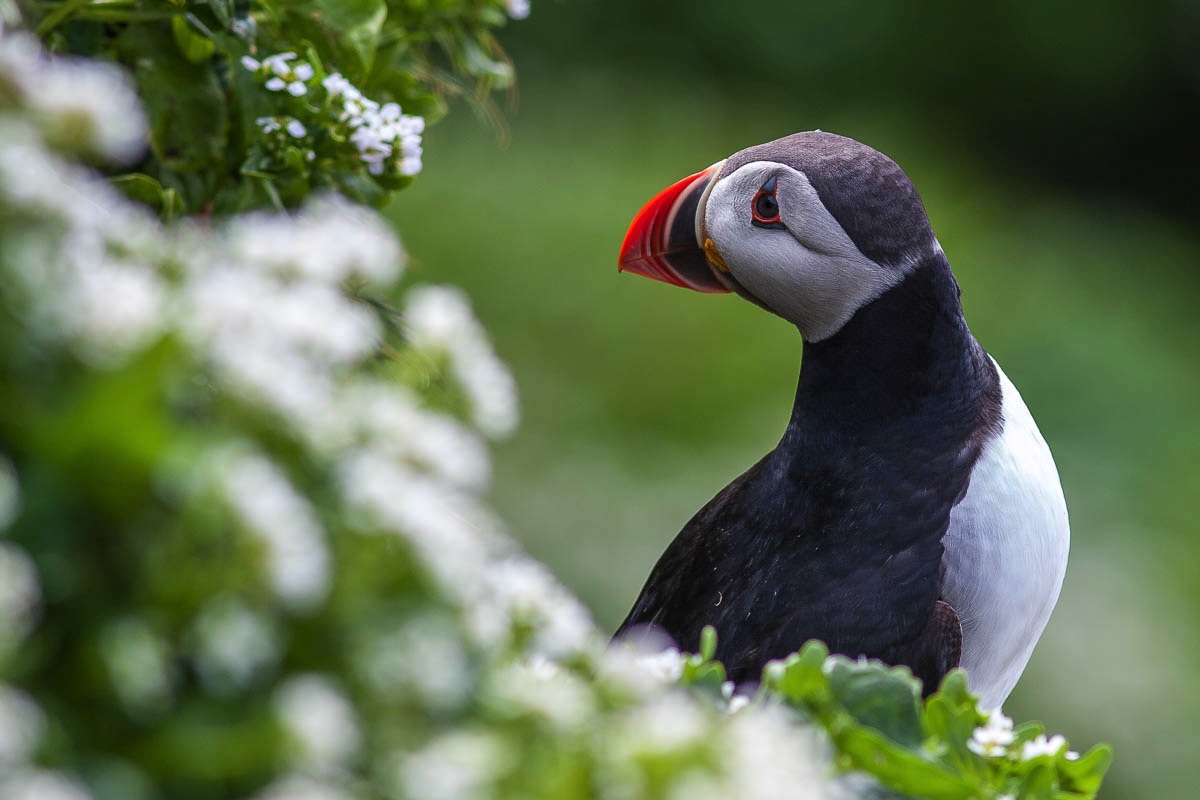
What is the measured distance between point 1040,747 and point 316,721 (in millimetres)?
473

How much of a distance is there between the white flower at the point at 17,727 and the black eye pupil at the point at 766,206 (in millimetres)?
965

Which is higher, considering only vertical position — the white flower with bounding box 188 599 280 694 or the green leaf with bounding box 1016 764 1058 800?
the green leaf with bounding box 1016 764 1058 800

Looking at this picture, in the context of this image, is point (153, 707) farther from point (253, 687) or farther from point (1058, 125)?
point (1058, 125)

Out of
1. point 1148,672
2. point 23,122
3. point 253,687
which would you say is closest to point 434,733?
point 253,687

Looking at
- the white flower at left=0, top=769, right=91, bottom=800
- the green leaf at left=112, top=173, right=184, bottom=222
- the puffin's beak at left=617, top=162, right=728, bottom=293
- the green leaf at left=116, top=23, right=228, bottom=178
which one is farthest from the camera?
the puffin's beak at left=617, top=162, right=728, bottom=293

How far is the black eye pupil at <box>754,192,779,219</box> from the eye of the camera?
131cm

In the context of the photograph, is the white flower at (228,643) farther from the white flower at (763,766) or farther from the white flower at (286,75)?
the white flower at (286,75)

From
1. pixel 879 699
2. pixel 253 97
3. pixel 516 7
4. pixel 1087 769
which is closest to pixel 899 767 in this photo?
pixel 879 699

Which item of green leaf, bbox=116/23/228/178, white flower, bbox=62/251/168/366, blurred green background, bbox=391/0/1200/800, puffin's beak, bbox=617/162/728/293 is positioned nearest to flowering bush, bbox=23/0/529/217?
green leaf, bbox=116/23/228/178

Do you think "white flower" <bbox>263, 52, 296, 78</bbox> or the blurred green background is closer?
"white flower" <bbox>263, 52, 296, 78</bbox>

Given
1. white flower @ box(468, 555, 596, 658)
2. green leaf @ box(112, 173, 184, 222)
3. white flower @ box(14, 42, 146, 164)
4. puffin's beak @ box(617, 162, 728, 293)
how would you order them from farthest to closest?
puffin's beak @ box(617, 162, 728, 293) → green leaf @ box(112, 173, 184, 222) → white flower @ box(468, 555, 596, 658) → white flower @ box(14, 42, 146, 164)

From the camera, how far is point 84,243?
0.53 metres

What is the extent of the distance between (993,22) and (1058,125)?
0.63m

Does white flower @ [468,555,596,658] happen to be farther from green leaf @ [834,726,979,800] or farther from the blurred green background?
the blurred green background
